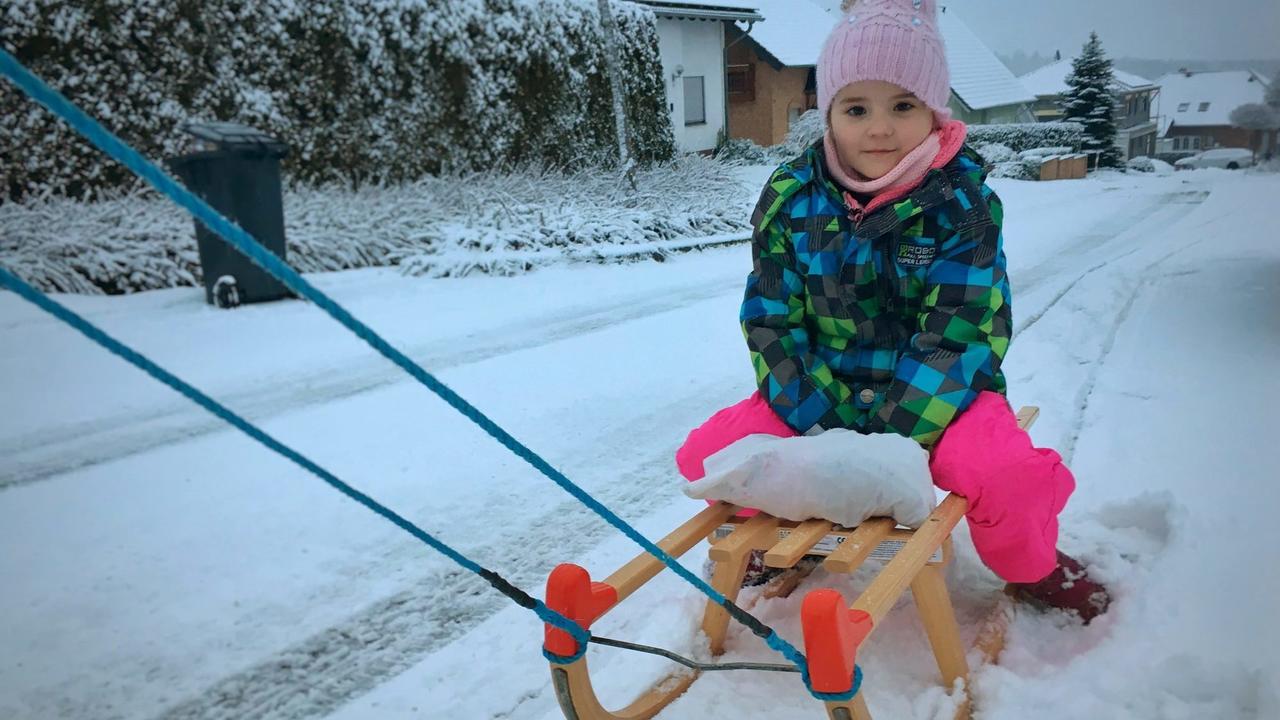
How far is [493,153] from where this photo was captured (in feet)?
30.8

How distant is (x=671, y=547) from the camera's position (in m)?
1.38

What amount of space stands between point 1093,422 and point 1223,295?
1.45 m

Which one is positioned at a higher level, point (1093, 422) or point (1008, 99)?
point (1008, 99)

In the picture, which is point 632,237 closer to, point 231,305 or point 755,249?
point 231,305

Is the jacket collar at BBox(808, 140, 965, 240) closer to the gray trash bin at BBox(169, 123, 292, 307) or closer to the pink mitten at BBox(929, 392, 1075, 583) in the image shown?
the pink mitten at BBox(929, 392, 1075, 583)

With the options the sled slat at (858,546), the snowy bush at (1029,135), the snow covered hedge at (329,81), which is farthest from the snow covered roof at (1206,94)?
the snow covered hedge at (329,81)

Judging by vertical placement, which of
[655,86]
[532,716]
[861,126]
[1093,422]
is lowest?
[532,716]

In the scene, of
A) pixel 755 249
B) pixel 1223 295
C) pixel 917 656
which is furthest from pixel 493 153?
pixel 917 656

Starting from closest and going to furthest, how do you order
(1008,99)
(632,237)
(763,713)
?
(763,713), (1008,99), (632,237)

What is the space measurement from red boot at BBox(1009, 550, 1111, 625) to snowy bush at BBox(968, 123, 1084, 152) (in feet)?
10.1

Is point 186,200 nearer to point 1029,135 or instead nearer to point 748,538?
point 748,538

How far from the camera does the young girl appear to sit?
154 cm

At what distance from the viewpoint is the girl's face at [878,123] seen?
1663mm

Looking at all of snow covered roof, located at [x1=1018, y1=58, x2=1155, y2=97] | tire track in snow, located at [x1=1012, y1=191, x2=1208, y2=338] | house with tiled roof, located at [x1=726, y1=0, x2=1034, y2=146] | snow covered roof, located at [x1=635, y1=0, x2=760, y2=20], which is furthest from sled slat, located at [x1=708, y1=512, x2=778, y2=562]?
house with tiled roof, located at [x1=726, y1=0, x2=1034, y2=146]
